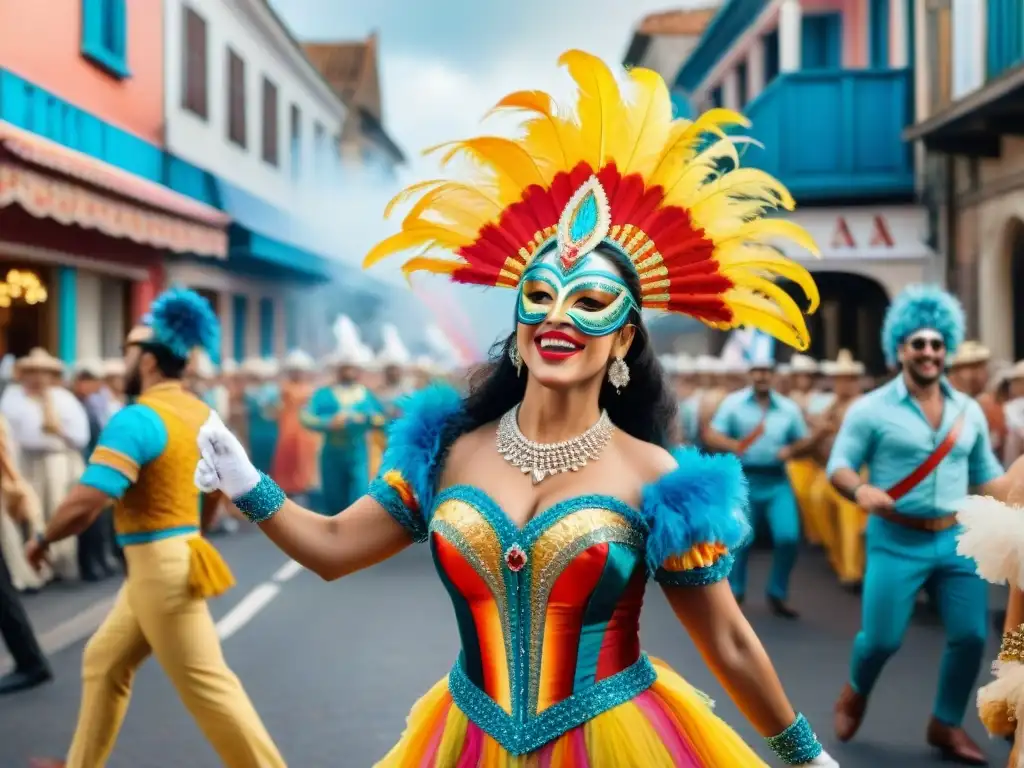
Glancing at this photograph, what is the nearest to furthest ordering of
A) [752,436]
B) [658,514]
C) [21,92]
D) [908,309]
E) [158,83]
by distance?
[658,514] < [908,309] < [752,436] < [21,92] < [158,83]

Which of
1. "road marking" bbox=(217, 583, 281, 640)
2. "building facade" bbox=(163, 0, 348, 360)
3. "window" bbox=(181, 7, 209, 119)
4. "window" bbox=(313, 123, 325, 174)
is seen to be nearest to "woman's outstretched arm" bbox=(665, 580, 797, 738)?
"road marking" bbox=(217, 583, 281, 640)

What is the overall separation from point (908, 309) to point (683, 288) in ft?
10.8

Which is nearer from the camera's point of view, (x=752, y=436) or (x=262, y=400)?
(x=752, y=436)

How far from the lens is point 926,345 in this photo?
19.8 feet

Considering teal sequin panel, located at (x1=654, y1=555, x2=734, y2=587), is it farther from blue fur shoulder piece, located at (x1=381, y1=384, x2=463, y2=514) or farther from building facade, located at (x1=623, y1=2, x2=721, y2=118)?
building facade, located at (x1=623, y1=2, x2=721, y2=118)

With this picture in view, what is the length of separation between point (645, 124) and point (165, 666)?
2755 mm

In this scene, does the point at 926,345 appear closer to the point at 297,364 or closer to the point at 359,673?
the point at 359,673

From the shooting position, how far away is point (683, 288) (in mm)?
3219

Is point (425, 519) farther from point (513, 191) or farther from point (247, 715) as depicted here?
point (247, 715)

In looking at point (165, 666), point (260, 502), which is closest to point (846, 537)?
point (165, 666)

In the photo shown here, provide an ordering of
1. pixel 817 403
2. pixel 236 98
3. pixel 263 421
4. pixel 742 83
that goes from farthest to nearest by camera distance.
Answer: pixel 742 83
pixel 236 98
pixel 263 421
pixel 817 403

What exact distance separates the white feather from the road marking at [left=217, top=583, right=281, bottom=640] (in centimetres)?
614

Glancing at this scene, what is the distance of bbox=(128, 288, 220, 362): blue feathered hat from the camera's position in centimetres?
511

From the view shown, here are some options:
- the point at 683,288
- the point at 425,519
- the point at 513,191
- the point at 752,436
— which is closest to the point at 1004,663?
the point at 683,288
